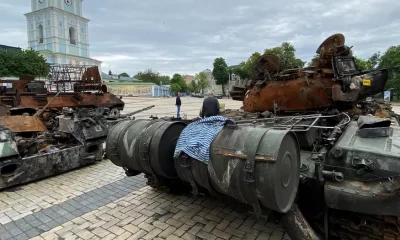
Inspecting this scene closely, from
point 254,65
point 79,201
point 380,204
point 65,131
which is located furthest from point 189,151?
point 65,131

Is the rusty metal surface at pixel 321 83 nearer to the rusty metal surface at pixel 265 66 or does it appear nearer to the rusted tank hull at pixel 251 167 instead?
the rusty metal surface at pixel 265 66

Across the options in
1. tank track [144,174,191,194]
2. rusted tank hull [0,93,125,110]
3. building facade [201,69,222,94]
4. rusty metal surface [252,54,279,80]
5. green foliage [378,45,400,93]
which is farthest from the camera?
building facade [201,69,222,94]

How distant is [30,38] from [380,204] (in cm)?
6610

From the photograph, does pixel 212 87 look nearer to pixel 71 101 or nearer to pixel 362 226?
pixel 71 101

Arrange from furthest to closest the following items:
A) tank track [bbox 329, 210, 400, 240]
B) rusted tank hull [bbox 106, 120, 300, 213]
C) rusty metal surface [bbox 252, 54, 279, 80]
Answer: rusty metal surface [bbox 252, 54, 279, 80] < tank track [bbox 329, 210, 400, 240] < rusted tank hull [bbox 106, 120, 300, 213]

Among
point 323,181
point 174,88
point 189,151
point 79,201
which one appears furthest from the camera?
point 174,88

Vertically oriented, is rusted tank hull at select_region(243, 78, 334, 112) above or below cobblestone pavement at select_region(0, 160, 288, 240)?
above

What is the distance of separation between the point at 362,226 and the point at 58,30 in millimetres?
59996

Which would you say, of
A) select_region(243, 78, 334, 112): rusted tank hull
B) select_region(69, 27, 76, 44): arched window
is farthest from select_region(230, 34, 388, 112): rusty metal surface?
select_region(69, 27, 76, 44): arched window

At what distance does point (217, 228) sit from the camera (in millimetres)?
3719

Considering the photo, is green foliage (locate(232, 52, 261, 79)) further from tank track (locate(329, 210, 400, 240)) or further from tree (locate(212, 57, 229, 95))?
tank track (locate(329, 210, 400, 240))

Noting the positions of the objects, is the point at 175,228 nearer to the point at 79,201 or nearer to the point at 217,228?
the point at 217,228

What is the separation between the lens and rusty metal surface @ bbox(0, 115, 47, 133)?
258 inches

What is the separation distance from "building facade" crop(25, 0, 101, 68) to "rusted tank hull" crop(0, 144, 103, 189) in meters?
51.5
